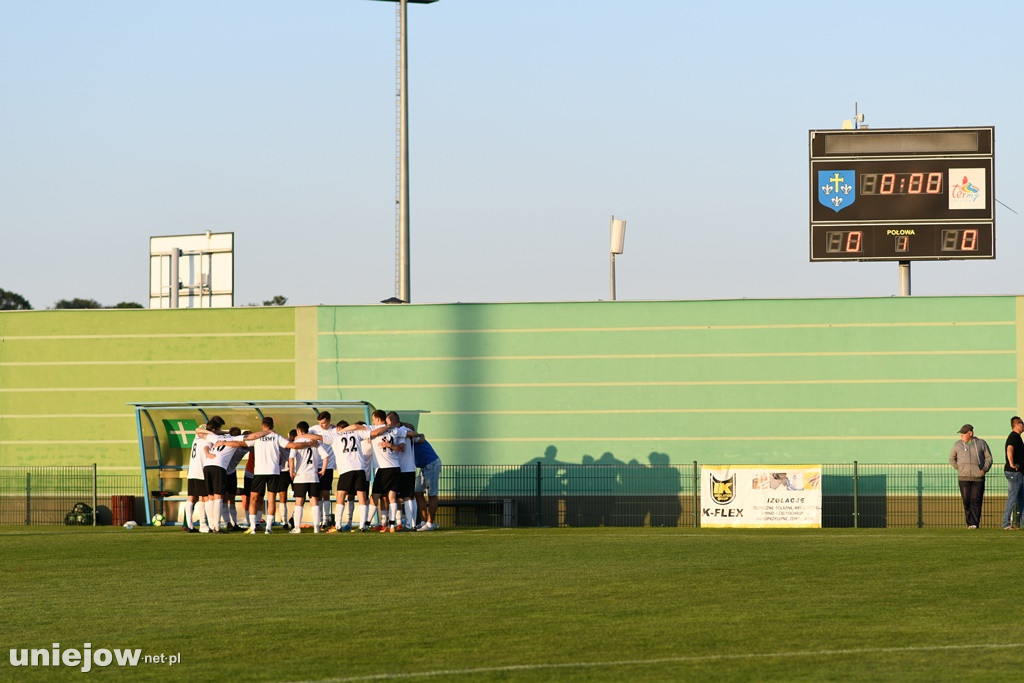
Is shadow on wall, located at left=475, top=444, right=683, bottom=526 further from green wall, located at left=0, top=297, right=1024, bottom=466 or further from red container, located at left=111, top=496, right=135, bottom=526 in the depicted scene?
red container, located at left=111, top=496, right=135, bottom=526

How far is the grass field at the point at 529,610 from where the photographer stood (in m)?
9.35

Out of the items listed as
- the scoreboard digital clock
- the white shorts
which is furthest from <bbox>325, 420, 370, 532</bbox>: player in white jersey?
the scoreboard digital clock

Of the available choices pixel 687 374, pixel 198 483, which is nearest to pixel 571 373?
pixel 687 374

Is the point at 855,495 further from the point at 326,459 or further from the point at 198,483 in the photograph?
the point at 198,483

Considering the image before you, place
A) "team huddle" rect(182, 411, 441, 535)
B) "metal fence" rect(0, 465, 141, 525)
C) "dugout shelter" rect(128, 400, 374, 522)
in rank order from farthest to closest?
"metal fence" rect(0, 465, 141, 525)
"dugout shelter" rect(128, 400, 374, 522)
"team huddle" rect(182, 411, 441, 535)

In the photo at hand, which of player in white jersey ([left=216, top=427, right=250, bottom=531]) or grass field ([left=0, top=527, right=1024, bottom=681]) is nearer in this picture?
grass field ([left=0, top=527, right=1024, bottom=681])

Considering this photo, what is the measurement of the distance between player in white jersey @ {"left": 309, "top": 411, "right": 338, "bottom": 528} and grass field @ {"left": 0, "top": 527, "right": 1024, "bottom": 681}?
4.32 m

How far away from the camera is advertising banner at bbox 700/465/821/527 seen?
84.4 ft

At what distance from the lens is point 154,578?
15.3 meters

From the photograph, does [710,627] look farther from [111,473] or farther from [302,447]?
[111,473]

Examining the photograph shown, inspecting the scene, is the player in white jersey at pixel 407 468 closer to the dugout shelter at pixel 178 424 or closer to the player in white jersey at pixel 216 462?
the player in white jersey at pixel 216 462

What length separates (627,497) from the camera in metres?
30.3

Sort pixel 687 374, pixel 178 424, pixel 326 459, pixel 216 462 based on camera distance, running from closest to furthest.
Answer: pixel 216 462 < pixel 326 459 < pixel 178 424 < pixel 687 374

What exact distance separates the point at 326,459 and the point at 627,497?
7905 mm
